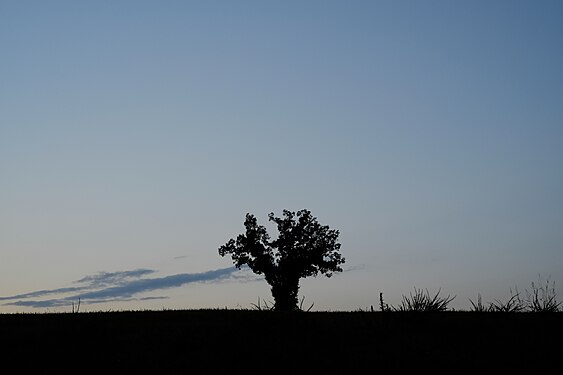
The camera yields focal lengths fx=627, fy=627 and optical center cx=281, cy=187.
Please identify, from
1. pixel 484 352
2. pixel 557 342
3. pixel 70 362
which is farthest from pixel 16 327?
pixel 557 342

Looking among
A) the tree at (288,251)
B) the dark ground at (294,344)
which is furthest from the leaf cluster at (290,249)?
the dark ground at (294,344)

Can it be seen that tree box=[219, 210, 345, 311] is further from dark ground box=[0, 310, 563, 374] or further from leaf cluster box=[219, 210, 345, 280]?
dark ground box=[0, 310, 563, 374]

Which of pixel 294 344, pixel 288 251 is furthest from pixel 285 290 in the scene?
pixel 294 344

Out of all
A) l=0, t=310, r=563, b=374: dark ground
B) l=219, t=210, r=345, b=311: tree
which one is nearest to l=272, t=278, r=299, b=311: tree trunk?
l=219, t=210, r=345, b=311: tree

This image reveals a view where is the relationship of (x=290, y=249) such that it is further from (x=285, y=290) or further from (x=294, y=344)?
(x=294, y=344)

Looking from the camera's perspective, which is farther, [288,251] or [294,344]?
[288,251]

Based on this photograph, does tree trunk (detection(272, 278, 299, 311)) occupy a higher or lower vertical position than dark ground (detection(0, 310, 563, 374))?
higher

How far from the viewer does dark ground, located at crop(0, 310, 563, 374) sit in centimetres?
1352

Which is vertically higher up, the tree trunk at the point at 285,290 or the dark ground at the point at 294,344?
the tree trunk at the point at 285,290

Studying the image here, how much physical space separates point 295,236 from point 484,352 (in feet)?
138

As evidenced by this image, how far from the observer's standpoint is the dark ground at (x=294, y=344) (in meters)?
13.5

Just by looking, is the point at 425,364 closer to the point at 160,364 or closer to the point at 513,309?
the point at 160,364

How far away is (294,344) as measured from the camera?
15086 mm

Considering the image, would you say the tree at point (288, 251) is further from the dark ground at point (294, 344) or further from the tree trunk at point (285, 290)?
the dark ground at point (294, 344)
